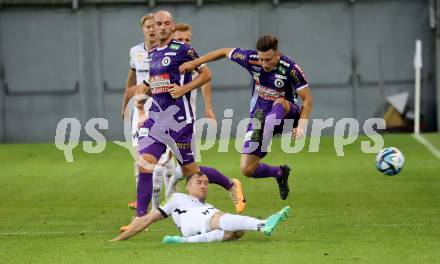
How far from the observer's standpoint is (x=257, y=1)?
2806 cm

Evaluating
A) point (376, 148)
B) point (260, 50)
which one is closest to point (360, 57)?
point (376, 148)

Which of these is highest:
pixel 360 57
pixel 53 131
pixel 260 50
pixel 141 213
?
pixel 260 50

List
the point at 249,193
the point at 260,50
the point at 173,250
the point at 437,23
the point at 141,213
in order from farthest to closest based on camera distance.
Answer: the point at 437,23 < the point at 249,193 < the point at 260,50 < the point at 141,213 < the point at 173,250

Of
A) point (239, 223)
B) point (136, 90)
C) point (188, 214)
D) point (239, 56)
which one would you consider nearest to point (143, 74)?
point (136, 90)

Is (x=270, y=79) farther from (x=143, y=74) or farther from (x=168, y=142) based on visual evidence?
(x=168, y=142)

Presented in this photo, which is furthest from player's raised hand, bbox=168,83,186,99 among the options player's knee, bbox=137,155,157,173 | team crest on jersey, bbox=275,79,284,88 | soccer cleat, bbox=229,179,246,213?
soccer cleat, bbox=229,179,246,213

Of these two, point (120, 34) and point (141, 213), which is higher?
point (141, 213)

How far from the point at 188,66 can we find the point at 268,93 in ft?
5.88

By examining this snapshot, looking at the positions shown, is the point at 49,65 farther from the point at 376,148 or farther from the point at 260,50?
the point at 260,50

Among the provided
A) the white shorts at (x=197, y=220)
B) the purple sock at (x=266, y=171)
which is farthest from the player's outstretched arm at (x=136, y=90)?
the white shorts at (x=197, y=220)

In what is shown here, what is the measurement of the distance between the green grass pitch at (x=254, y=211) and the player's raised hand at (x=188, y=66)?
5.49 ft

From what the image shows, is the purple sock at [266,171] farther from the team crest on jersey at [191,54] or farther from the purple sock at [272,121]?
the team crest on jersey at [191,54]

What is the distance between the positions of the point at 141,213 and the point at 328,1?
17.5 metres

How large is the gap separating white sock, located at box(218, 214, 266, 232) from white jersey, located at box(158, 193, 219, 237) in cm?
19
